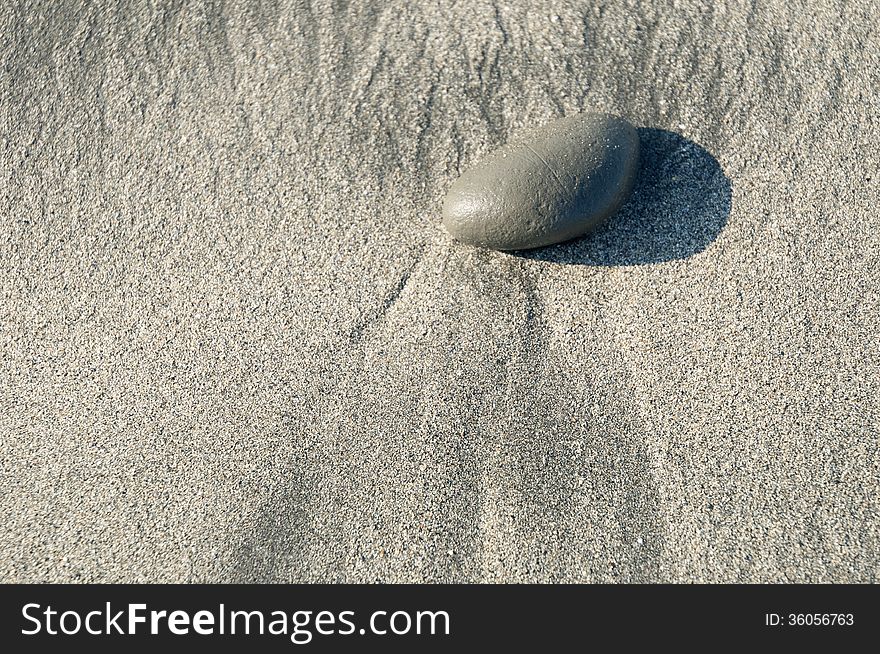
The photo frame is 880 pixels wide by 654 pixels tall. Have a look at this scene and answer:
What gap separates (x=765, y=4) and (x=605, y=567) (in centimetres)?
191

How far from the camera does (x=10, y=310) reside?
2.24 meters

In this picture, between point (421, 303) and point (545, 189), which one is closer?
point (545, 189)

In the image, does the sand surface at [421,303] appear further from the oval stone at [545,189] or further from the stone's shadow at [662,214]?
the oval stone at [545,189]

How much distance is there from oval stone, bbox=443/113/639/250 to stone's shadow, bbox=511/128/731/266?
3.4 inches

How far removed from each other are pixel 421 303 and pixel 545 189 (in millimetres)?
490

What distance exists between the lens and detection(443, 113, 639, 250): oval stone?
204cm

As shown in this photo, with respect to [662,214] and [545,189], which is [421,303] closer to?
Answer: [545,189]

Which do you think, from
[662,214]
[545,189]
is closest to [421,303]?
[545,189]

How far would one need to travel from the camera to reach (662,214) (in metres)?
2.24

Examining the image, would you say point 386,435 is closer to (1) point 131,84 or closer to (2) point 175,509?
(2) point 175,509

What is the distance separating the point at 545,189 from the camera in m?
2.04

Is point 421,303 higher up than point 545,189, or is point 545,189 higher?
point 545,189

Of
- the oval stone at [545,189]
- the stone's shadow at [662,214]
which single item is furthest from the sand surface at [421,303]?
the oval stone at [545,189]

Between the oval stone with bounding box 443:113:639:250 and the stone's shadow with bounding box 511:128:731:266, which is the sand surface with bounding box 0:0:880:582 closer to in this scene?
the stone's shadow with bounding box 511:128:731:266
